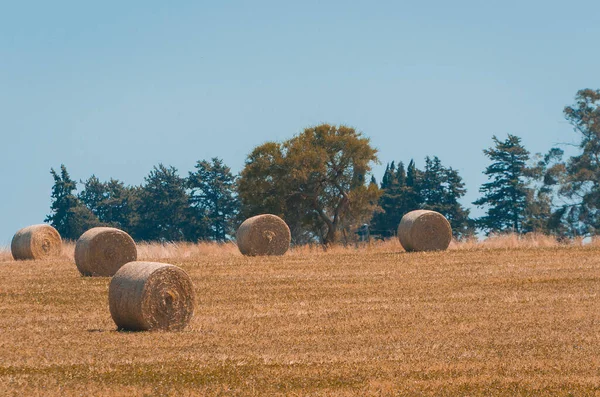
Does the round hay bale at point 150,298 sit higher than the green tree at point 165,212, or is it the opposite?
the green tree at point 165,212

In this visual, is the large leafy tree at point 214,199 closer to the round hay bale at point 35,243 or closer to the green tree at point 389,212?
Answer: the green tree at point 389,212

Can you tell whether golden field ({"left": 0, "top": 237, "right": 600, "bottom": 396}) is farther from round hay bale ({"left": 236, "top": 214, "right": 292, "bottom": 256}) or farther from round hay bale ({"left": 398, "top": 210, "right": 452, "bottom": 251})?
round hay bale ({"left": 236, "top": 214, "right": 292, "bottom": 256})

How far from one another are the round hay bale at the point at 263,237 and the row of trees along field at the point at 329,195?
18.2 metres

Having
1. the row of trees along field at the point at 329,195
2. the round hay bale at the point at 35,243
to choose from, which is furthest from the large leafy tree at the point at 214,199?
the round hay bale at the point at 35,243

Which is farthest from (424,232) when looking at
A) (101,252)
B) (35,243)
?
(35,243)

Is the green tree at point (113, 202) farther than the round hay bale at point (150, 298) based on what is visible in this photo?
Yes

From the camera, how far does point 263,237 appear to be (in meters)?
35.6

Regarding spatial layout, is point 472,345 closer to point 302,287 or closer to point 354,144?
point 302,287

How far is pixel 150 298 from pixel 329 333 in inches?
128

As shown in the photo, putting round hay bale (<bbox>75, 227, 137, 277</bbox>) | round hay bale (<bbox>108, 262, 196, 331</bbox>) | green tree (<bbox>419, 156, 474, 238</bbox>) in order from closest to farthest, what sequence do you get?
round hay bale (<bbox>108, 262, 196, 331</bbox>) → round hay bale (<bbox>75, 227, 137, 277</bbox>) → green tree (<bbox>419, 156, 474, 238</bbox>)

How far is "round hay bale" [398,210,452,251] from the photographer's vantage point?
35.9 meters

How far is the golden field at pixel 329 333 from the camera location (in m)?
12.3

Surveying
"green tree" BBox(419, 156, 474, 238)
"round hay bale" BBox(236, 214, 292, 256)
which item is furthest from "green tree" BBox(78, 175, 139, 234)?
"round hay bale" BBox(236, 214, 292, 256)

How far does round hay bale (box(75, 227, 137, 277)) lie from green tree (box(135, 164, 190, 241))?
A: 4513cm
